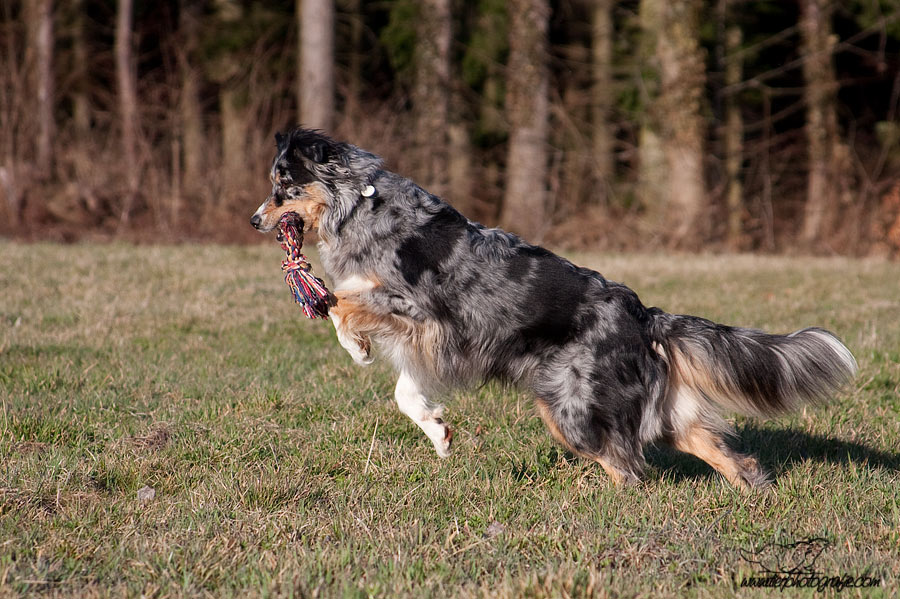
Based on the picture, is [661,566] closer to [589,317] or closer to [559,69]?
[589,317]

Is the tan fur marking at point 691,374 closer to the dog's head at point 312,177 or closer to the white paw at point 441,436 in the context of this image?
the white paw at point 441,436

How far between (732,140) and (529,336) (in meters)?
19.8

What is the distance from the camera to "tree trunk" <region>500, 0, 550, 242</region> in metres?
18.8

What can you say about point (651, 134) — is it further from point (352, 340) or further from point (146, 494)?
point (146, 494)

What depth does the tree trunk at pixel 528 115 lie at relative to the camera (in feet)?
61.8

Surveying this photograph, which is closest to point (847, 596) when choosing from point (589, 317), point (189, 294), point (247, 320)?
point (589, 317)

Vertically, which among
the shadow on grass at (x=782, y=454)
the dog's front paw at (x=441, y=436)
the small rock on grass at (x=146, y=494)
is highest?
the dog's front paw at (x=441, y=436)

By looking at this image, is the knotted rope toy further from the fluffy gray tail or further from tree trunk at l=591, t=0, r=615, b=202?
tree trunk at l=591, t=0, r=615, b=202

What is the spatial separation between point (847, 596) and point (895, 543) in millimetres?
779

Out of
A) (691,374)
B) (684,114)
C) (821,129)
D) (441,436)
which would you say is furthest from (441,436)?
(821,129)

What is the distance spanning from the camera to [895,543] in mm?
4191

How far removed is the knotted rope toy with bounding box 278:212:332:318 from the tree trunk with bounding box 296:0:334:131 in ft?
40.9

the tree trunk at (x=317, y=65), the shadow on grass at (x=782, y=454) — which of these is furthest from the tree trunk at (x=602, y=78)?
the shadow on grass at (x=782, y=454)

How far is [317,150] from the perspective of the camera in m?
5.27
